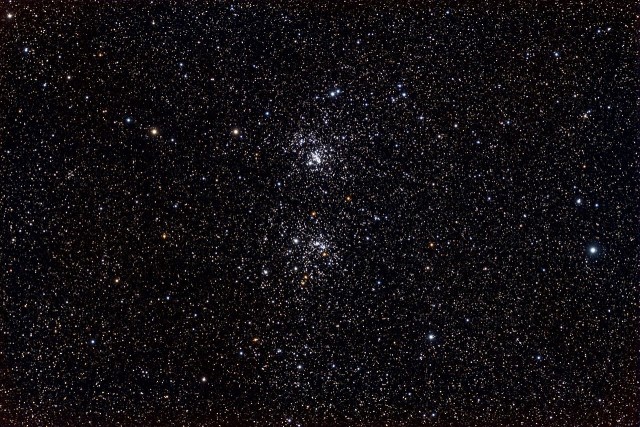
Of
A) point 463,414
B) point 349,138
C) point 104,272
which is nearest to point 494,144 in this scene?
point 349,138

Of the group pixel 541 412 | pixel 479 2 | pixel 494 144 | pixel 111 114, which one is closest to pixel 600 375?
pixel 541 412

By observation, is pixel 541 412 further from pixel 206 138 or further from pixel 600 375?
pixel 206 138

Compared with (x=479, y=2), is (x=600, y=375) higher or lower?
lower

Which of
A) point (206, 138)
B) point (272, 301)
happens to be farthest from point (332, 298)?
point (206, 138)

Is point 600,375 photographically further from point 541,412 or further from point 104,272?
point 104,272

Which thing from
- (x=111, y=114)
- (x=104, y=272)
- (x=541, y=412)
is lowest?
(x=541, y=412)

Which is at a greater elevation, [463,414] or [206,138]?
[206,138]
